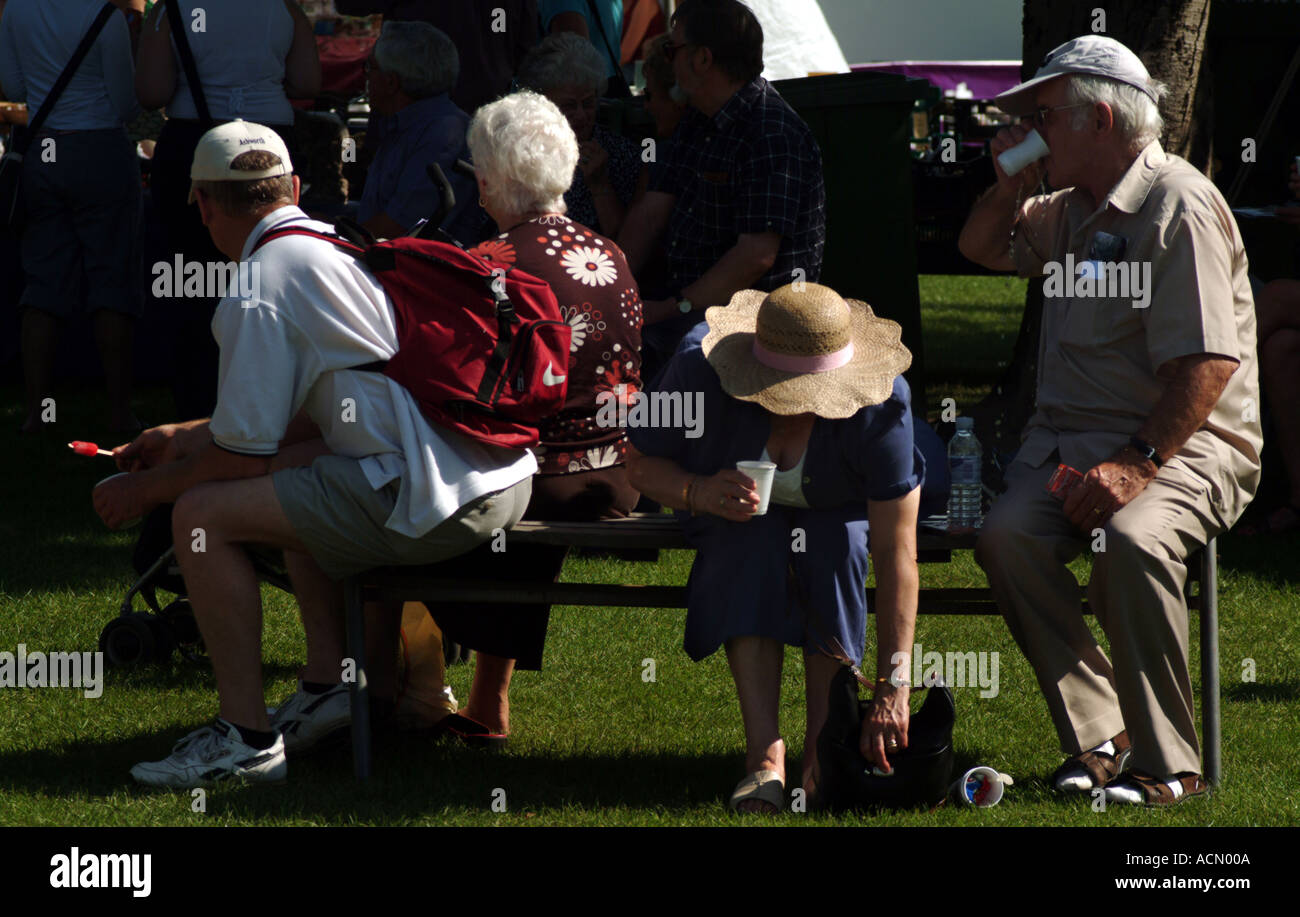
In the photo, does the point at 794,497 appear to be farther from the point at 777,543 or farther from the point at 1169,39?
the point at 1169,39

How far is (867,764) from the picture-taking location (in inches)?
149

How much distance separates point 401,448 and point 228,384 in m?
0.42

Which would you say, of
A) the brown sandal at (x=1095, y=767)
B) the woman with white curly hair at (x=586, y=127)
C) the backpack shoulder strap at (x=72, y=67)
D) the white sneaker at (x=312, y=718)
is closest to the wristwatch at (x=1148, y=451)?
the brown sandal at (x=1095, y=767)

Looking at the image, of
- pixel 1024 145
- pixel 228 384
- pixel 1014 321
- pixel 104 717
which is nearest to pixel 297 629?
pixel 104 717

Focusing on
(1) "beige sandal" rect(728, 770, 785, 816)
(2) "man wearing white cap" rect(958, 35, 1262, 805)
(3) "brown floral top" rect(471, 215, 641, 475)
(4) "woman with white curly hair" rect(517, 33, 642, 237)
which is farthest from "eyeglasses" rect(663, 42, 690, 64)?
(1) "beige sandal" rect(728, 770, 785, 816)

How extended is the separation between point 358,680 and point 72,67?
15.3 feet

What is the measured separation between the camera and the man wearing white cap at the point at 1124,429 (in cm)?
389

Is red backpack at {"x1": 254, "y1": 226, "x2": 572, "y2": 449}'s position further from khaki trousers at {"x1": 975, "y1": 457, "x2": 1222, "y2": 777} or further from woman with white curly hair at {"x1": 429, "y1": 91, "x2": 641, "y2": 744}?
khaki trousers at {"x1": 975, "y1": 457, "x2": 1222, "y2": 777}

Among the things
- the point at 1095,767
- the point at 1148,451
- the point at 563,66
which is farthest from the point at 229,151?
the point at 1095,767

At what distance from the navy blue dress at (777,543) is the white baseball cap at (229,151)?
1095mm

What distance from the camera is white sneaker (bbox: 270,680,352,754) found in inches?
166

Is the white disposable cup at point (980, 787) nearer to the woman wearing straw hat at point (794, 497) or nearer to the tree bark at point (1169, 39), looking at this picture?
the woman wearing straw hat at point (794, 497)

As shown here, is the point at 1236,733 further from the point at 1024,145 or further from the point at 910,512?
the point at 1024,145

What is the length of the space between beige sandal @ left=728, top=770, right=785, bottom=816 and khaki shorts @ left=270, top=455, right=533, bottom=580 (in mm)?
851
